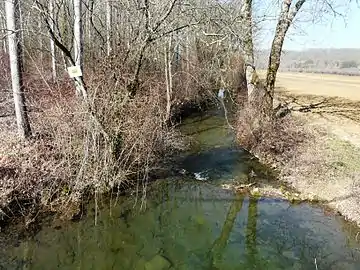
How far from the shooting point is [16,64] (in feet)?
29.1

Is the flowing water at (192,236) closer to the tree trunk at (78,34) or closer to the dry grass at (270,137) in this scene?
the dry grass at (270,137)

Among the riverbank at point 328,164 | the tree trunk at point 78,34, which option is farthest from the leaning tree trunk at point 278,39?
the tree trunk at point 78,34

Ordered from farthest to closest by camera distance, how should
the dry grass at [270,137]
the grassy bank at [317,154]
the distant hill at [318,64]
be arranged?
the distant hill at [318,64]
the dry grass at [270,137]
the grassy bank at [317,154]

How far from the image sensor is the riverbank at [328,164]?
848cm

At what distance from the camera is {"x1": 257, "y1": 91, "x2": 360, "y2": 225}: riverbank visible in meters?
8.48

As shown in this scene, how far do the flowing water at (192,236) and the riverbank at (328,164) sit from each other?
588 mm

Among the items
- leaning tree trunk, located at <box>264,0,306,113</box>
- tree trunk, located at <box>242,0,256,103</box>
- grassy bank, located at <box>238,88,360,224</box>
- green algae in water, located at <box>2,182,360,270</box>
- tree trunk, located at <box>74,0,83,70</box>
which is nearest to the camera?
green algae in water, located at <box>2,182,360,270</box>

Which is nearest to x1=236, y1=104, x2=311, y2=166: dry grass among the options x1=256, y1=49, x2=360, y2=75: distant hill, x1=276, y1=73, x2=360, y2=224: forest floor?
x1=276, y1=73, x2=360, y2=224: forest floor

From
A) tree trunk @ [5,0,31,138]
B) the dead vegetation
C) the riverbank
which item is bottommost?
the riverbank

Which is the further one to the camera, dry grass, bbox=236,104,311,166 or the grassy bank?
dry grass, bbox=236,104,311,166

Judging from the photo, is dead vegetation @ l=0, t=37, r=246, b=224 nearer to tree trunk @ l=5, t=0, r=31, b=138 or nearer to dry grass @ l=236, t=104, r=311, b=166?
tree trunk @ l=5, t=0, r=31, b=138

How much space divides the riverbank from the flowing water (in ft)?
1.93

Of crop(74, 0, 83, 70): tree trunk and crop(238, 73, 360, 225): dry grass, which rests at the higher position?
crop(74, 0, 83, 70): tree trunk

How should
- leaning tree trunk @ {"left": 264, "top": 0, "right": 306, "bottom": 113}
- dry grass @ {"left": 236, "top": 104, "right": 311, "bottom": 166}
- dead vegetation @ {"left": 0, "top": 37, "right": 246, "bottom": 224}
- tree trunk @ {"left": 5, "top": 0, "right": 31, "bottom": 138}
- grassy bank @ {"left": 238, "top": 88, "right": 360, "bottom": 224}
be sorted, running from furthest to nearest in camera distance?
leaning tree trunk @ {"left": 264, "top": 0, "right": 306, "bottom": 113} < dry grass @ {"left": 236, "top": 104, "right": 311, "bottom": 166} < grassy bank @ {"left": 238, "top": 88, "right": 360, "bottom": 224} < tree trunk @ {"left": 5, "top": 0, "right": 31, "bottom": 138} < dead vegetation @ {"left": 0, "top": 37, "right": 246, "bottom": 224}
